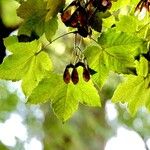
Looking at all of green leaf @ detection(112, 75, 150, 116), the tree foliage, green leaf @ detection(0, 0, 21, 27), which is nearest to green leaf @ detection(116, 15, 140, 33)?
the tree foliage

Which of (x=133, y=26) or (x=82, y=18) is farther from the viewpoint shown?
(x=133, y=26)

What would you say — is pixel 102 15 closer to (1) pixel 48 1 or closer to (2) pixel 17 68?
(1) pixel 48 1

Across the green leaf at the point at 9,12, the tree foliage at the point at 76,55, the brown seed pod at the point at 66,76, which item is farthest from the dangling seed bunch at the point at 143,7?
the green leaf at the point at 9,12

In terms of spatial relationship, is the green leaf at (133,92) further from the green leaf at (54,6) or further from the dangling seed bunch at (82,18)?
the green leaf at (54,6)

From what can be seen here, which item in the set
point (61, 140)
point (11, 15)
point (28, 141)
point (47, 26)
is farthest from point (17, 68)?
point (28, 141)

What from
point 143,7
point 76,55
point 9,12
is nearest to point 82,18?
point 76,55

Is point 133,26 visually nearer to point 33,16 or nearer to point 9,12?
point 33,16

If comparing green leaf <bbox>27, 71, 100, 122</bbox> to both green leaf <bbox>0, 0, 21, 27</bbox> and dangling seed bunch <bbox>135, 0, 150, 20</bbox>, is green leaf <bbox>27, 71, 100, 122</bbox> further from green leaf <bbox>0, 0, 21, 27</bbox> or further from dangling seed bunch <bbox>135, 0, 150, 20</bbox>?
green leaf <bbox>0, 0, 21, 27</bbox>
